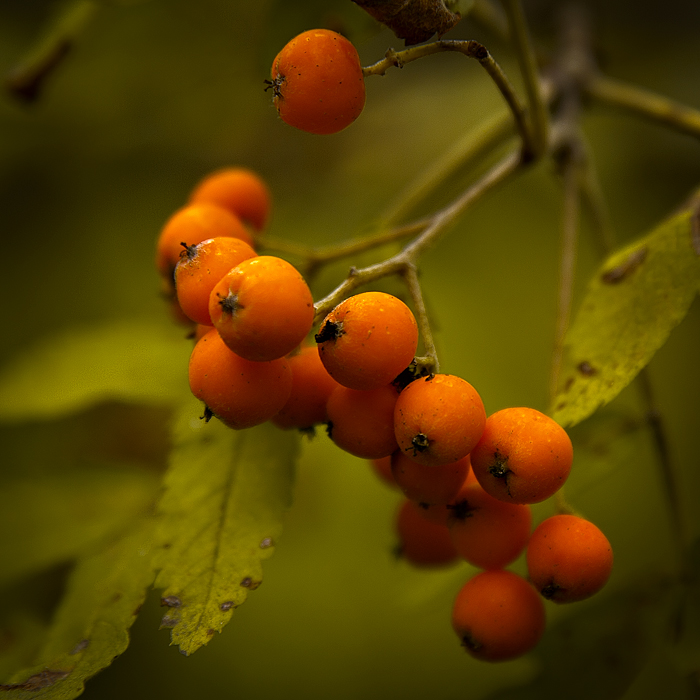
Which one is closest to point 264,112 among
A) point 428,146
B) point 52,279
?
point 428,146

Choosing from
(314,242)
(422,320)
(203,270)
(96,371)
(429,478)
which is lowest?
(314,242)

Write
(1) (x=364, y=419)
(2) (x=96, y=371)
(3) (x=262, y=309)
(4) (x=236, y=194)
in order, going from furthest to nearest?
1. (2) (x=96, y=371)
2. (4) (x=236, y=194)
3. (1) (x=364, y=419)
4. (3) (x=262, y=309)

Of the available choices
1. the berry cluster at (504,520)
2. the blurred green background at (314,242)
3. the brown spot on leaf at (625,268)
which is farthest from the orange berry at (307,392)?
the blurred green background at (314,242)

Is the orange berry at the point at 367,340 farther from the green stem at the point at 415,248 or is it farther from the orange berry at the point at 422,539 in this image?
the orange berry at the point at 422,539

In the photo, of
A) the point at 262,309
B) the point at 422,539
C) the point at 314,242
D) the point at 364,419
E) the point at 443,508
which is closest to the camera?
the point at 262,309

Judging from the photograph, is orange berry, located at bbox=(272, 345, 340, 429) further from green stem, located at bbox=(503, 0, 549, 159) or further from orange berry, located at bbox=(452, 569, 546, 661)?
green stem, located at bbox=(503, 0, 549, 159)

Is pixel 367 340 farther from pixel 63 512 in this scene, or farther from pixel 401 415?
pixel 63 512

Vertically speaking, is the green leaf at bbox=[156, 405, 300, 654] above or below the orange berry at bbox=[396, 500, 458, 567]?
above

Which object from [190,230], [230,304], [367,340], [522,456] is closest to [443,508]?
[522,456]

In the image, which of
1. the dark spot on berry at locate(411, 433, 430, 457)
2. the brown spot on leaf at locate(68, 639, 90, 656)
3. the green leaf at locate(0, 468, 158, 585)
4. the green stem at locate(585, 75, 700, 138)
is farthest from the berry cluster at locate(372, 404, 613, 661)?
the green stem at locate(585, 75, 700, 138)
